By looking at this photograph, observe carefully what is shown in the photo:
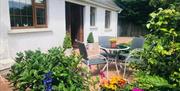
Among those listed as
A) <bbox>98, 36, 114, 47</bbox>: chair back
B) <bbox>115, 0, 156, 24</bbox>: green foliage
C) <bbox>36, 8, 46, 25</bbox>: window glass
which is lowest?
<bbox>98, 36, 114, 47</bbox>: chair back

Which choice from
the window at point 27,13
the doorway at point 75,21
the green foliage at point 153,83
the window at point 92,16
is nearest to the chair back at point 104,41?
the window at point 27,13

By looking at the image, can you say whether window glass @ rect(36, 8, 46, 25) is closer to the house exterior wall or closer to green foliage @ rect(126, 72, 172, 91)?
the house exterior wall

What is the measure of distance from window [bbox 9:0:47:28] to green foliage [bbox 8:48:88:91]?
14.7 feet

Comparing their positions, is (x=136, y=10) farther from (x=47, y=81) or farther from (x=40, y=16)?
(x=47, y=81)

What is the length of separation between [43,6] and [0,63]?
3384mm

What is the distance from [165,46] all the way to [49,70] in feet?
5.80

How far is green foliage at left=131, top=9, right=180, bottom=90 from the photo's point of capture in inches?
129

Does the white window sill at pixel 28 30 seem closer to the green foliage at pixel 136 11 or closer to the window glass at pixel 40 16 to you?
the window glass at pixel 40 16

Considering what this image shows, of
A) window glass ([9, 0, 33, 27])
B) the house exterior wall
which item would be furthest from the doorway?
window glass ([9, 0, 33, 27])

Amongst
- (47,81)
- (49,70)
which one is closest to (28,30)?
(49,70)

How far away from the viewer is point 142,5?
24641 mm

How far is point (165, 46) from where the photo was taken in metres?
3.37

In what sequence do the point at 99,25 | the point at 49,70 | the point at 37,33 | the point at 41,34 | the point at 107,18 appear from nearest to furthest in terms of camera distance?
1. the point at 49,70
2. the point at 37,33
3. the point at 41,34
4. the point at 99,25
5. the point at 107,18

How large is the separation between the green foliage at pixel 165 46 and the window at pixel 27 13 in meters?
5.48
